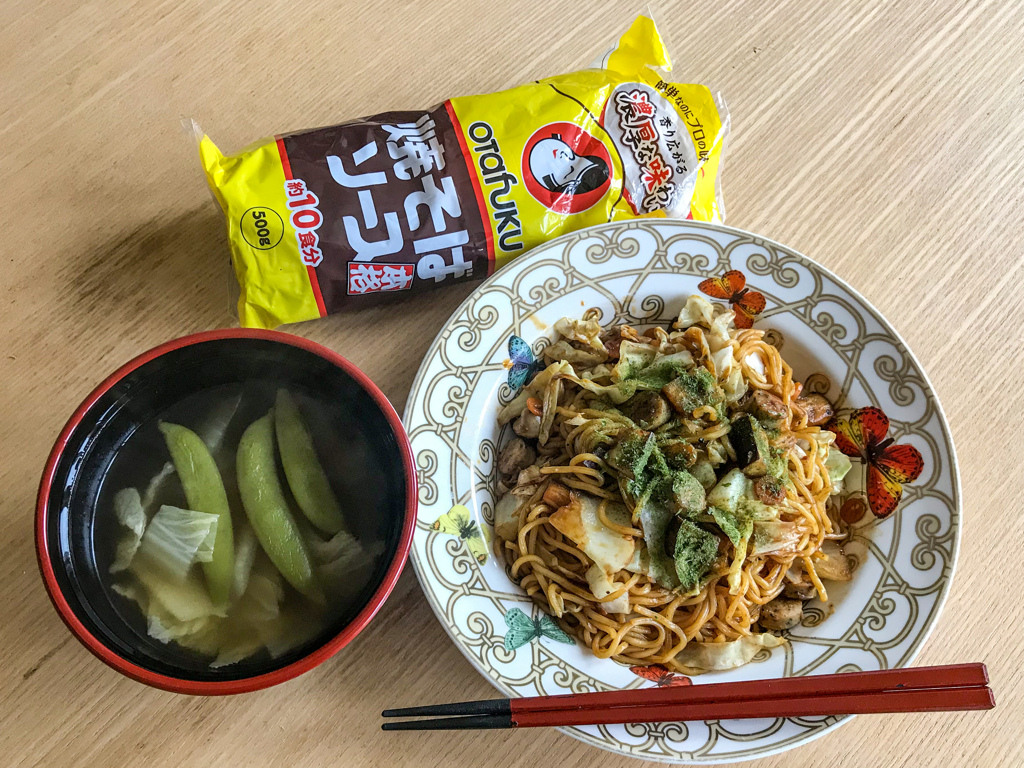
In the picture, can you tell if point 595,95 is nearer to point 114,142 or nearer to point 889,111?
point 889,111

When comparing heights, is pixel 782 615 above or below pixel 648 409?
below

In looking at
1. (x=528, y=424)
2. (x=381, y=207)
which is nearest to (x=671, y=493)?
(x=528, y=424)

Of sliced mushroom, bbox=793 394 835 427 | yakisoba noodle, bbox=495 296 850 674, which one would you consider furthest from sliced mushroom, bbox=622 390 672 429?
sliced mushroom, bbox=793 394 835 427

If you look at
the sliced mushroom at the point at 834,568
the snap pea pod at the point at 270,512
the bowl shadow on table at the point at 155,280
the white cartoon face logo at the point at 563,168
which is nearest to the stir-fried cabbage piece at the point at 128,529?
the snap pea pod at the point at 270,512

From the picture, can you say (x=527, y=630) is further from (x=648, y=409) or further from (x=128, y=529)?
(x=128, y=529)

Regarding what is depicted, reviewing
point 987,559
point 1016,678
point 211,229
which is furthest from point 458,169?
point 1016,678

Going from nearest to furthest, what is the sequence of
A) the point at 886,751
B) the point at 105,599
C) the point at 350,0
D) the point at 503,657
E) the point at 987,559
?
the point at 105,599 → the point at 503,657 → the point at 886,751 → the point at 987,559 → the point at 350,0

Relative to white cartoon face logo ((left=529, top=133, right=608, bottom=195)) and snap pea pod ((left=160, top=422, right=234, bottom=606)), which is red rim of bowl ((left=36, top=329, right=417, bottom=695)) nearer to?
snap pea pod ((left=160, top=422, right=234, bottom=606))
